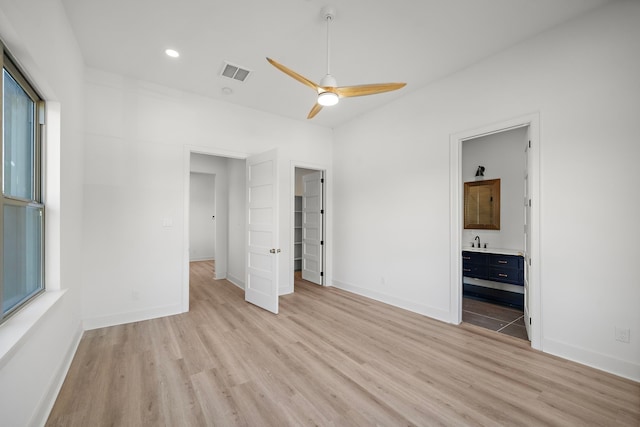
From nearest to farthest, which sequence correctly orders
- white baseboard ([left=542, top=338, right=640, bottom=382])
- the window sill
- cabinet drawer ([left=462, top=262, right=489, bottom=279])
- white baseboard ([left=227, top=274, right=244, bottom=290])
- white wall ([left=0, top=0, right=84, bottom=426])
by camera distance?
the window sill
white wall ([left=0, top=0, right=84, bottom=426])
white baseboard ([left=542, top=338, right=640, bottom=382])
cabinet drawer ([left=462, top=262, right=489, bottom=279])
white baseboard ([left=227, top=274, right=244, bottom=290])

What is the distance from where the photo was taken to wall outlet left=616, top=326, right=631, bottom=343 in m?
2.31

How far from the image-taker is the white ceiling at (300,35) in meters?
2.44

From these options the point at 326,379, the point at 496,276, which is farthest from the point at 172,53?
the point at 496,276

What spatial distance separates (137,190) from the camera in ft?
11.8

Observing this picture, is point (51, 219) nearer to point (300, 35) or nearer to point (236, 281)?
point (300, 35)

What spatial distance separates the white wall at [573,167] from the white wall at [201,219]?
22.2ft

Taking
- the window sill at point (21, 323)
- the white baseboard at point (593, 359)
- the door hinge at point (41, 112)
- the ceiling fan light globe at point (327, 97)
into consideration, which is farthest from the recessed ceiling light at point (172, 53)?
the white baseboard at point (593, 359)

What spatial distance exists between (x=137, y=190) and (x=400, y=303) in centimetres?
390

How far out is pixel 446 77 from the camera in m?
3.63

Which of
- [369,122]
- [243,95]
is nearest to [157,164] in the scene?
[243,95]

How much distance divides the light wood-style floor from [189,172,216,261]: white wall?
5290mm

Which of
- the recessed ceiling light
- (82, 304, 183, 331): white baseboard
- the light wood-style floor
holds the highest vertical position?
the recessed ceiling light

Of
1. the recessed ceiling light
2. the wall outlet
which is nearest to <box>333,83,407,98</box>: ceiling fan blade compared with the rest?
the recessed ceiling light

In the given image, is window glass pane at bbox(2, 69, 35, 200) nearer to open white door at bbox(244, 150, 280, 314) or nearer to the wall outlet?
open white door at bbox(244, 150, 280, 314)
